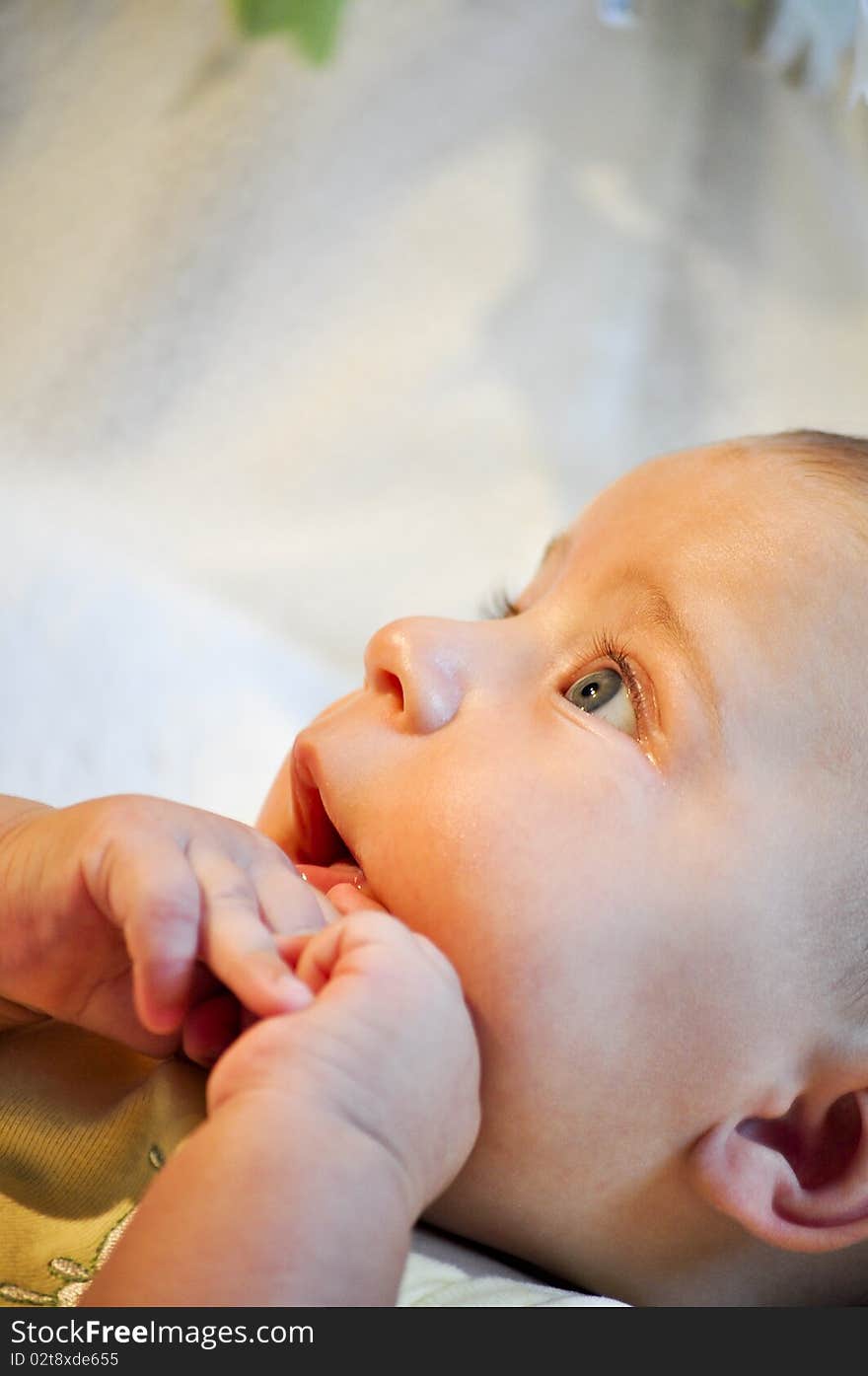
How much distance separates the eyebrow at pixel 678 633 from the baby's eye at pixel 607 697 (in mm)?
41

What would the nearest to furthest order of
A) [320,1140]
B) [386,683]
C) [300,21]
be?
[320,1140], [386,683], [300,21]

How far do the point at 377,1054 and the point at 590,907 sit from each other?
187mm

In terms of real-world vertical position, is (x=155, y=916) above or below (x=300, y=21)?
below

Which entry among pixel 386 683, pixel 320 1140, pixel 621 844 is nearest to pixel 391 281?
pixel 386 683

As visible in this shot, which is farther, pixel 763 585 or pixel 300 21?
pixel 300 21

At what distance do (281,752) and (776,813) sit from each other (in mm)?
605

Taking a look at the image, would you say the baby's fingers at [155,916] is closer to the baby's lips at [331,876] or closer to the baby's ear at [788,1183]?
the baby's lips at [331,876]

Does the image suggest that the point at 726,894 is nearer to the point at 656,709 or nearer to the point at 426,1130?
the point at 656,709

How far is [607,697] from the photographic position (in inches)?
35.1

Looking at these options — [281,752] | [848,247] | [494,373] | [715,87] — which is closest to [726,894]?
[281,752]

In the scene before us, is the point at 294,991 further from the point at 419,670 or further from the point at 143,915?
the point at 419,670

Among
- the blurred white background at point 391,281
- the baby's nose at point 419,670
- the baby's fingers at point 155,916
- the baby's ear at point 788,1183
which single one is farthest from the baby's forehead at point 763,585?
the blurred white background at point 391,281

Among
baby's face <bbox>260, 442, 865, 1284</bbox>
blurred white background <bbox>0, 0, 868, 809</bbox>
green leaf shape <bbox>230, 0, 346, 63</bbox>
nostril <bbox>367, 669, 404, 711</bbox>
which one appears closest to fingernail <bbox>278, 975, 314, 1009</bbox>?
baby's face <bbox>260, 442, 865, 1284</bbox>

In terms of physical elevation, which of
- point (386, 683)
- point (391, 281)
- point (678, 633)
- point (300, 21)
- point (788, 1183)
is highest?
point (300, 21)
